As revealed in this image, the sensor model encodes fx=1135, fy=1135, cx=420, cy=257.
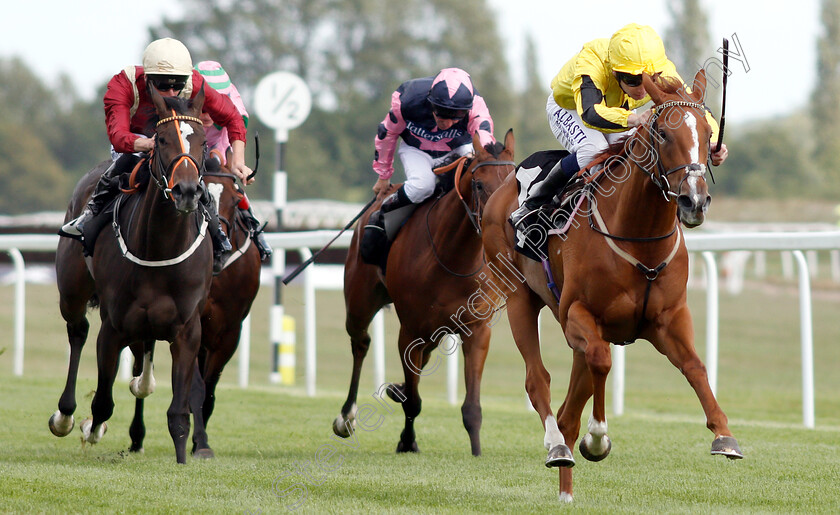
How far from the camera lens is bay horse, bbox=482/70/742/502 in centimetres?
425

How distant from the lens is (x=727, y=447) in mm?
4070

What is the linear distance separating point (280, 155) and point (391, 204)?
5054 millimetres

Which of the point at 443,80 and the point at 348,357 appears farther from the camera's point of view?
the point at 348,357

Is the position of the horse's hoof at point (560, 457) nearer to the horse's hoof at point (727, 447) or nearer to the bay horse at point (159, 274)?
the horse's hoof at point (727, 447)

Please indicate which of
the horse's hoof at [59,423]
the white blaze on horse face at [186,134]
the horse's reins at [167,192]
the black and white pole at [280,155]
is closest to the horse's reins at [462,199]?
the horse's reins at [167,192]

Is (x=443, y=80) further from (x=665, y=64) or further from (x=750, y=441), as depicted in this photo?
(x=750, y=441)

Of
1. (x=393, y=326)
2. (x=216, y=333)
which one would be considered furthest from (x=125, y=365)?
(x=393, y=326)

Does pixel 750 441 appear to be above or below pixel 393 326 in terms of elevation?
below

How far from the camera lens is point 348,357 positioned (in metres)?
14.4

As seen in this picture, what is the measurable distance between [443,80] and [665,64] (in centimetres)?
201

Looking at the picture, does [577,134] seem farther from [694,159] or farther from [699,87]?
[694,159]

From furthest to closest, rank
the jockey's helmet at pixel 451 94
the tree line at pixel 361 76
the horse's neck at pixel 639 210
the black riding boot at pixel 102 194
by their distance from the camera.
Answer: the tree line at pixel 361 76
the jockey's helmet at pixel 451 94
the black riding boot at pixel 102 194
the horse's neck at pixel 639 210

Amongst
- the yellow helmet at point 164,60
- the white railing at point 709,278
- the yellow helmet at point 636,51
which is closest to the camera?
the yellow helmet at point 636,51

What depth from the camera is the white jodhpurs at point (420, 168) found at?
694cm
